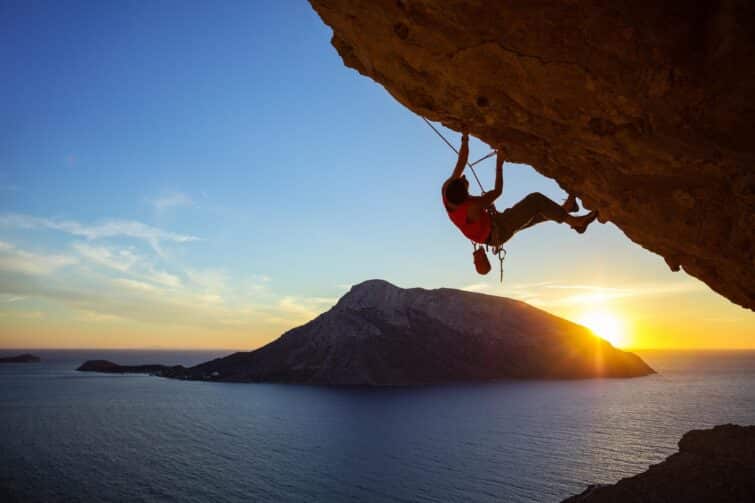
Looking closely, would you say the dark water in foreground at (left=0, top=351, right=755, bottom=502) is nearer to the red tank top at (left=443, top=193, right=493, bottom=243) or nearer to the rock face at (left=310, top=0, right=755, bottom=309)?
the red tank top at (left=443, top=193, right=493, bottom=243)

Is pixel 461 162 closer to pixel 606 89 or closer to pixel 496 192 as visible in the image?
pixel 496 192

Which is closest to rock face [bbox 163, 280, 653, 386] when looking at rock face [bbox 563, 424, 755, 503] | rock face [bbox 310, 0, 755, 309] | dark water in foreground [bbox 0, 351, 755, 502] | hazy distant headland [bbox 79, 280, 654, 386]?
hazy distant headland [bbox 79, 280, 654, 386]

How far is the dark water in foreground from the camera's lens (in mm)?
38312

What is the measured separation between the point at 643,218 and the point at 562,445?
5280 cm

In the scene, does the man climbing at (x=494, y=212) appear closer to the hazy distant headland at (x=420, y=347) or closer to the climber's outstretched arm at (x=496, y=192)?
the climber's outstretched arm at (x=496, y=192)

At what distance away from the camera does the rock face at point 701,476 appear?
14875 mm

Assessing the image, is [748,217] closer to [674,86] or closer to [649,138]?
[649,138]

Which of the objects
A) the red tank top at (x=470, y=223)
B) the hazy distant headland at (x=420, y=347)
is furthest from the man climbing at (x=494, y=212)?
the hazy distant headland at (x=420, y=347)

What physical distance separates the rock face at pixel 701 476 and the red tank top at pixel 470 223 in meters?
14.7

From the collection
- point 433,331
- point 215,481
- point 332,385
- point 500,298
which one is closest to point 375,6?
point 215,481

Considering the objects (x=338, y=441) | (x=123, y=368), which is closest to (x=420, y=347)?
(x=338, y=441)

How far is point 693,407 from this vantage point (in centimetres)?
7594

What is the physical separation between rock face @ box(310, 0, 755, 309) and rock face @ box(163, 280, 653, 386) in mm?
106729

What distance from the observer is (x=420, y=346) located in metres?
120
